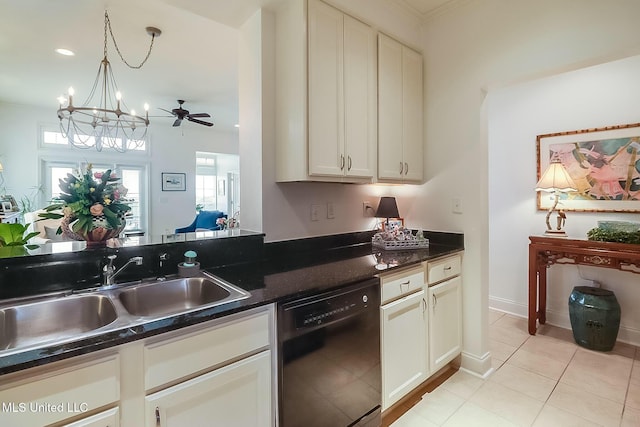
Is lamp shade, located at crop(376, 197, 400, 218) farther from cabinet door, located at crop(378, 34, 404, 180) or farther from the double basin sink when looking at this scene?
the double basin sink

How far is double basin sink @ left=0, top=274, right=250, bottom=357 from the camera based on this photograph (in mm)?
1122

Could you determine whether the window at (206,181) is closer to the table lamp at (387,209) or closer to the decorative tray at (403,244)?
the table lamp at (387,209)

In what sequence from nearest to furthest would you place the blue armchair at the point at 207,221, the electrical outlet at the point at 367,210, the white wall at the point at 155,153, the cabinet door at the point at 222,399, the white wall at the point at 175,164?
the cabinet door at the point at 222,399, the electrical outlet at the point at 367,210, the white wall at the point at 155,153, the blue armchair at the point at 207,221, the white wall at the point at 175,164

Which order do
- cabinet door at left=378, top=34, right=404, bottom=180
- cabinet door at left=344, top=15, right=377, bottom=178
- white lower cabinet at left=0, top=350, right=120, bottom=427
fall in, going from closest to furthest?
white lower cabinet at left=0, top=350, right=120, bottom=427
cabinet door at left=344, top=15, right=377, bottom=178
cabinet door at left=378, top=34, right=404, bottom=180

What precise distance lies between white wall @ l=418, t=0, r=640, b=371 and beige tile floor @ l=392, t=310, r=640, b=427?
0.28 meters

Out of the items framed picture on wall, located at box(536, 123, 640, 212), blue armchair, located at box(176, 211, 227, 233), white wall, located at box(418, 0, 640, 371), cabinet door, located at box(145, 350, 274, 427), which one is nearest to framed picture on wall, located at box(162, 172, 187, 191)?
blue armchair, located at box(176, 211, 227, 233)

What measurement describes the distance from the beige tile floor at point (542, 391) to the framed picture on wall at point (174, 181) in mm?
6127

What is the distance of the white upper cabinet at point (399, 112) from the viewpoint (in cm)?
218

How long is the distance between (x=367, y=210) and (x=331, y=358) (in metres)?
1.40

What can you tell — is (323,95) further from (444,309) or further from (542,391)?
(542,391)

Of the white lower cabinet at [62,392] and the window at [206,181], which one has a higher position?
the window at [206,181]

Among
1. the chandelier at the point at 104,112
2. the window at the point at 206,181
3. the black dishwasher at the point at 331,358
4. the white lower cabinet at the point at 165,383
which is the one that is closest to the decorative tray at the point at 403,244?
the black dishwasher at the point at 331,358

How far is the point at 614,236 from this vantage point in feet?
8.19

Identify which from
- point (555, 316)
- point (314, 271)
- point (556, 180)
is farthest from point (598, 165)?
point (314, 271)
